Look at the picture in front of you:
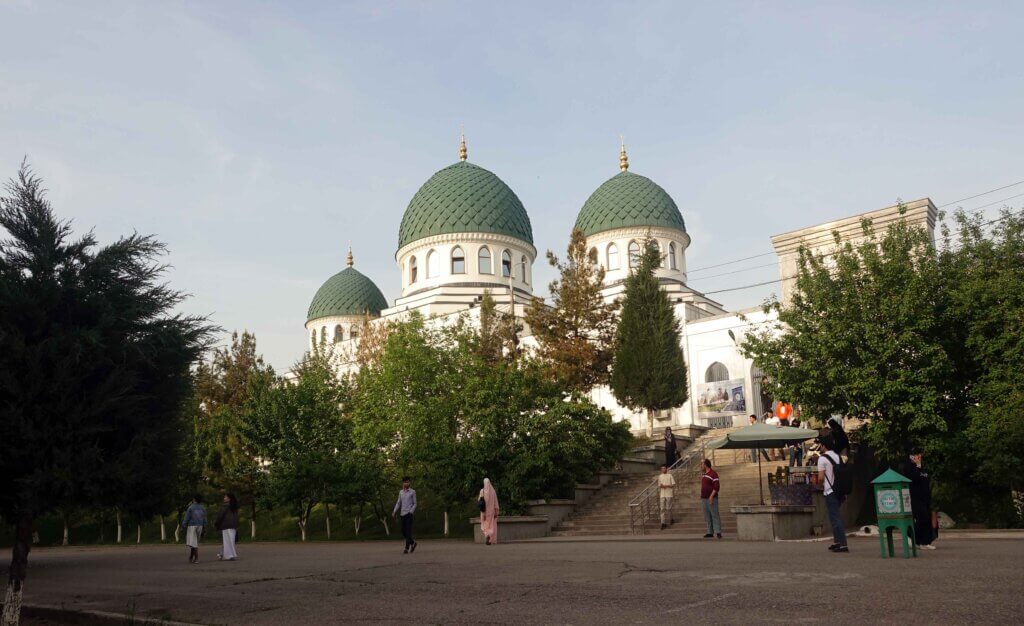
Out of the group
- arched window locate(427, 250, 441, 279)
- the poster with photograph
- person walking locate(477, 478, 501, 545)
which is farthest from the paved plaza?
arched window locate(427, 250, 441, 279)

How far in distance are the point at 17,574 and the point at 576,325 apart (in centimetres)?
2690

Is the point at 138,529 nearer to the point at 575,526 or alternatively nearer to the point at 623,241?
the point at 575,526

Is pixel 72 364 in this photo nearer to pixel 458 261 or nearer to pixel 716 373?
pixel 716 373

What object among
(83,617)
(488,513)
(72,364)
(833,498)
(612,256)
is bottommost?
(83,617)

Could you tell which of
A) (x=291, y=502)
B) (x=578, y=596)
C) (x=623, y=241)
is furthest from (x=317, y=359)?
(x=578, y=596)

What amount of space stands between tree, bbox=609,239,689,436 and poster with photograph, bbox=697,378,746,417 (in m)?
4.37

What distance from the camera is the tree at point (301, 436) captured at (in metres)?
25.7

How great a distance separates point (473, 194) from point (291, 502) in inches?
1061

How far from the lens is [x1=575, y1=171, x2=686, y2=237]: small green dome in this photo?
48.2 meters

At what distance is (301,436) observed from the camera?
29.1 meters

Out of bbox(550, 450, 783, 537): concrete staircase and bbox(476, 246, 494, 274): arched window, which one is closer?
bbox(550, 450, 783, 537): concrete staircase

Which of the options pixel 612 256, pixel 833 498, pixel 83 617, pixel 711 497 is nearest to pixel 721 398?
pixel 612 256

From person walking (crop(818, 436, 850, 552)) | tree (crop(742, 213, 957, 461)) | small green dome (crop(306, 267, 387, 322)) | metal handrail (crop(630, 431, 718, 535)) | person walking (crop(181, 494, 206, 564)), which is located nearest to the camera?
person walking (crop(818, 436, 850, 552))

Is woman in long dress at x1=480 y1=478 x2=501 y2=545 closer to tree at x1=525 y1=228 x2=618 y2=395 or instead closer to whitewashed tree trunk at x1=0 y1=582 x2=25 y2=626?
whitewashed tree trunk at x1=0 y1=582 x2=25 y2=626
